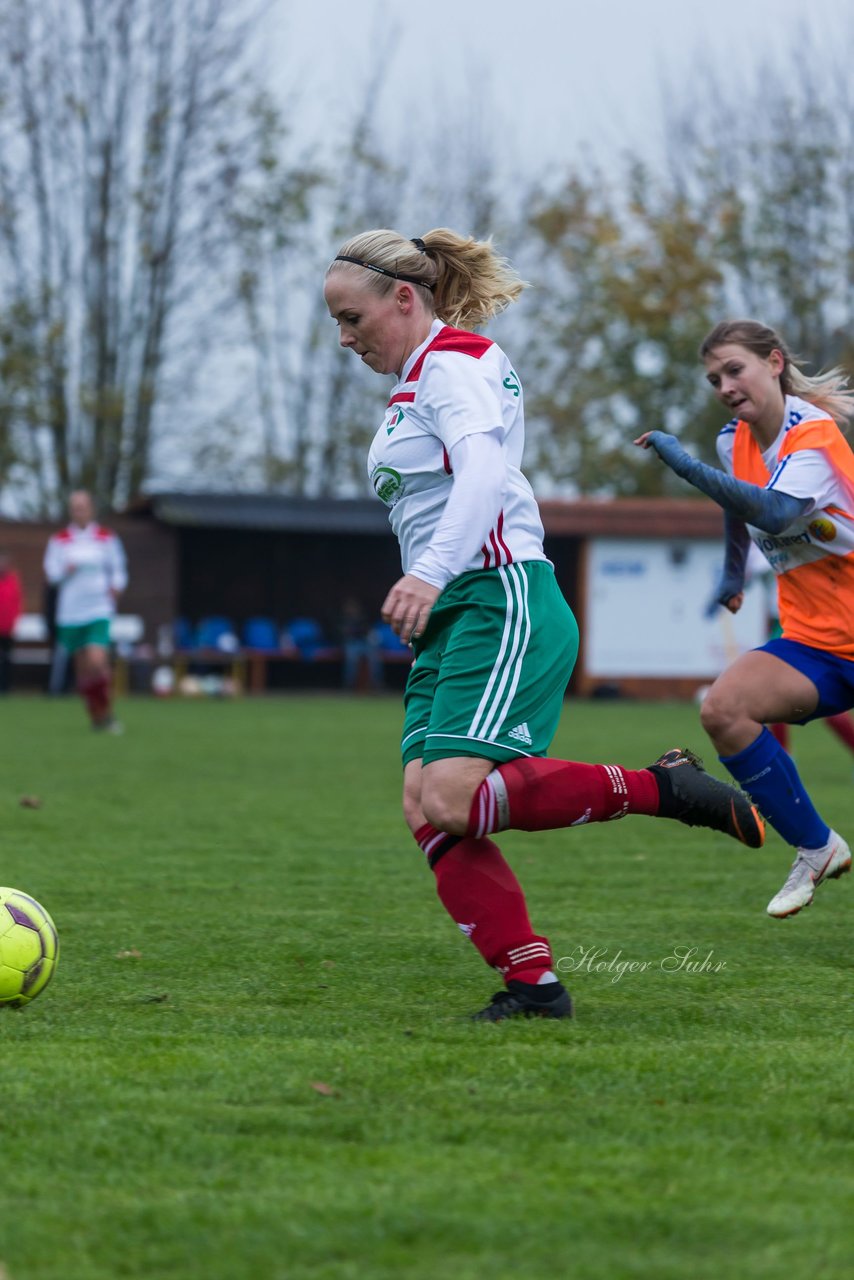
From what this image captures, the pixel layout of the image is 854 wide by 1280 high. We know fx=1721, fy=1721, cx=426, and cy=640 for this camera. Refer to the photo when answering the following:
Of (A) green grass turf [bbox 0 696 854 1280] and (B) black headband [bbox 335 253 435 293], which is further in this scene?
(B) black headband [bbox 335 253 435 293]

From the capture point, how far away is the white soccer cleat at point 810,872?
5309 millimetres

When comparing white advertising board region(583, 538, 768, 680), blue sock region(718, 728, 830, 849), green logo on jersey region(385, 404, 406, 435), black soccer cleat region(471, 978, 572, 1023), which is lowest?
white advertising board region(583, 538, 768, 680)

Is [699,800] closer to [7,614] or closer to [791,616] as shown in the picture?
[791,616]

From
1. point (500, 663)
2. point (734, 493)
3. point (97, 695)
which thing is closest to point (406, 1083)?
point (500, 663)

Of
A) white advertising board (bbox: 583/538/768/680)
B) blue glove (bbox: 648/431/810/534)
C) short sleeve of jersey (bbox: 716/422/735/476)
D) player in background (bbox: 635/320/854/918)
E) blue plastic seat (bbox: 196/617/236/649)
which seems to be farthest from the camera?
blue plastic seat (bbox: 196/617/236/649)

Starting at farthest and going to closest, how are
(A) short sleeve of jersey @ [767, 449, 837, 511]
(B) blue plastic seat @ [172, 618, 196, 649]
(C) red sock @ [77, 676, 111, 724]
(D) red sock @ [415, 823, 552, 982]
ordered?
(B) blue plastic seat @ [172, 618, 196, 649] → (C) red sock @ [77, 676, 111, 724] → (A) short sleeve of jersey @ [767, 449, 837, 511] → (D) red sock @ [415, 823, 552, 982]

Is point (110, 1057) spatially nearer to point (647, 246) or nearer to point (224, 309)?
point (224, 309)

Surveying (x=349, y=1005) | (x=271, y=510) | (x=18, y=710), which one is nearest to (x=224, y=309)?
(x=271, y=510)

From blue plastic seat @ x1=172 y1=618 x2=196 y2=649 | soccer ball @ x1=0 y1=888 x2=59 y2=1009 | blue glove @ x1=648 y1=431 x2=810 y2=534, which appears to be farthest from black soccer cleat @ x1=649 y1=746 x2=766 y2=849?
blue plastic seat @ x1=172 y1=618 x2=196 y2=649

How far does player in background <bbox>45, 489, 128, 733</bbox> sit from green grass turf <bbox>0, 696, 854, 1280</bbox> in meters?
8.61

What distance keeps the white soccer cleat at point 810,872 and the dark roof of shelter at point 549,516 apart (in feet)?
75.1

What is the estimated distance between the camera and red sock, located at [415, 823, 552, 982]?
13.1ft

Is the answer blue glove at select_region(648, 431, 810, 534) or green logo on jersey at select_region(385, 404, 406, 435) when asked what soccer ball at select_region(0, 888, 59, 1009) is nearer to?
green logo on jersey at select_region(385, 404, 406, 435)

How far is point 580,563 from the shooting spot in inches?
1137
